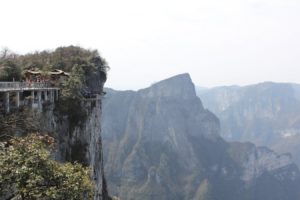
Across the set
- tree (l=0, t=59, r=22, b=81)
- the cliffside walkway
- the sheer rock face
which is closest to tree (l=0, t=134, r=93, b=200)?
the cliffside walkway

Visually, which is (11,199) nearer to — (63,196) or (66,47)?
(63,196)

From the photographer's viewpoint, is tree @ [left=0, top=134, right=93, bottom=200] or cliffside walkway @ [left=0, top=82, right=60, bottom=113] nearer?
tree @ [left=0, top=134, right=93, bottom=200]

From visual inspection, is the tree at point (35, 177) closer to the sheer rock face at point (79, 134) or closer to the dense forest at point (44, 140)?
the dense forest at point (44, 140)

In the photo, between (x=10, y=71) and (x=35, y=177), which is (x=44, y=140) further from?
(x=10, y=71)

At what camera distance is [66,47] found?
219 ft

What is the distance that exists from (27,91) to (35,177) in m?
21.6

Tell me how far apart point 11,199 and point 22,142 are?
2.50 meters

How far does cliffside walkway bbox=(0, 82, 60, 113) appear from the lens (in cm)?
3538

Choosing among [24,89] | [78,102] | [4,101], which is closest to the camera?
[4,101]

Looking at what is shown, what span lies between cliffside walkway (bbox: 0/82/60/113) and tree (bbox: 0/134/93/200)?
14491mm

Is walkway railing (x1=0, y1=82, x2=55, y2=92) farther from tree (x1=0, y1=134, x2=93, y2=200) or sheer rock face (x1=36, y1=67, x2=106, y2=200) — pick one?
tree (x1=0, y1=134, x2=93, y2=200)

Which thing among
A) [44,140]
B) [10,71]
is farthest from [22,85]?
[44,140]

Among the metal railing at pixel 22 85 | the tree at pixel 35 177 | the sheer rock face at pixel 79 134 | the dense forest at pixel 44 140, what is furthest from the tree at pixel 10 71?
the tree at pixel 35 177

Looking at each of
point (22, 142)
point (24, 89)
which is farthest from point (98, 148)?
point (22, 142)
